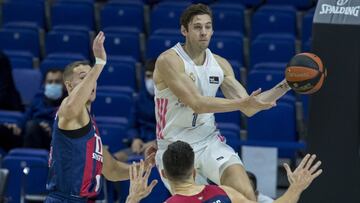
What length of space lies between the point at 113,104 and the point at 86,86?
451 cm

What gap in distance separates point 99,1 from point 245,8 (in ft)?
7.03

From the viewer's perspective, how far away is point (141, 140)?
11.1 m

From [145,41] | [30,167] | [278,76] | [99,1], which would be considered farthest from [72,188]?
[99,1]

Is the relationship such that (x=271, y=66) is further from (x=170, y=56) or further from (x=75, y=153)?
(x=75, y=153)

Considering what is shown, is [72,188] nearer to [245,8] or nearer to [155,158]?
[155,158]

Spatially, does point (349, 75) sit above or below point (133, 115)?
above

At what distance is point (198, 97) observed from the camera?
7.79 meters

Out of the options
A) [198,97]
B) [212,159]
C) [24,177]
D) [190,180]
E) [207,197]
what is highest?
[198,97]

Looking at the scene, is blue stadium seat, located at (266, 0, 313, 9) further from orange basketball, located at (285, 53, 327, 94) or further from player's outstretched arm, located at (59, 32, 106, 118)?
player's outstretched arm, located at (59, 32, 106, 118)

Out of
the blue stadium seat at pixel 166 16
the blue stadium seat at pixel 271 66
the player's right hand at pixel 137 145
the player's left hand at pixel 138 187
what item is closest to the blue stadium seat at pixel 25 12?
the blue stadium seat at pixel 166 16

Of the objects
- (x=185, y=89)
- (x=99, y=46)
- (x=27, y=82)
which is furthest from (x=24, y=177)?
(x=99, y=46)

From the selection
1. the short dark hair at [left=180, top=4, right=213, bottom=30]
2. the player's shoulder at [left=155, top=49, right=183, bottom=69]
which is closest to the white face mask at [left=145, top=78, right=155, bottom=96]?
the player's shoulder at [left=155, top=49, right=183, bottom=69]

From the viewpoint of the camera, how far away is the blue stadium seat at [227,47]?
12391 millimetres

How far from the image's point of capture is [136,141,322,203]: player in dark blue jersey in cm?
634
